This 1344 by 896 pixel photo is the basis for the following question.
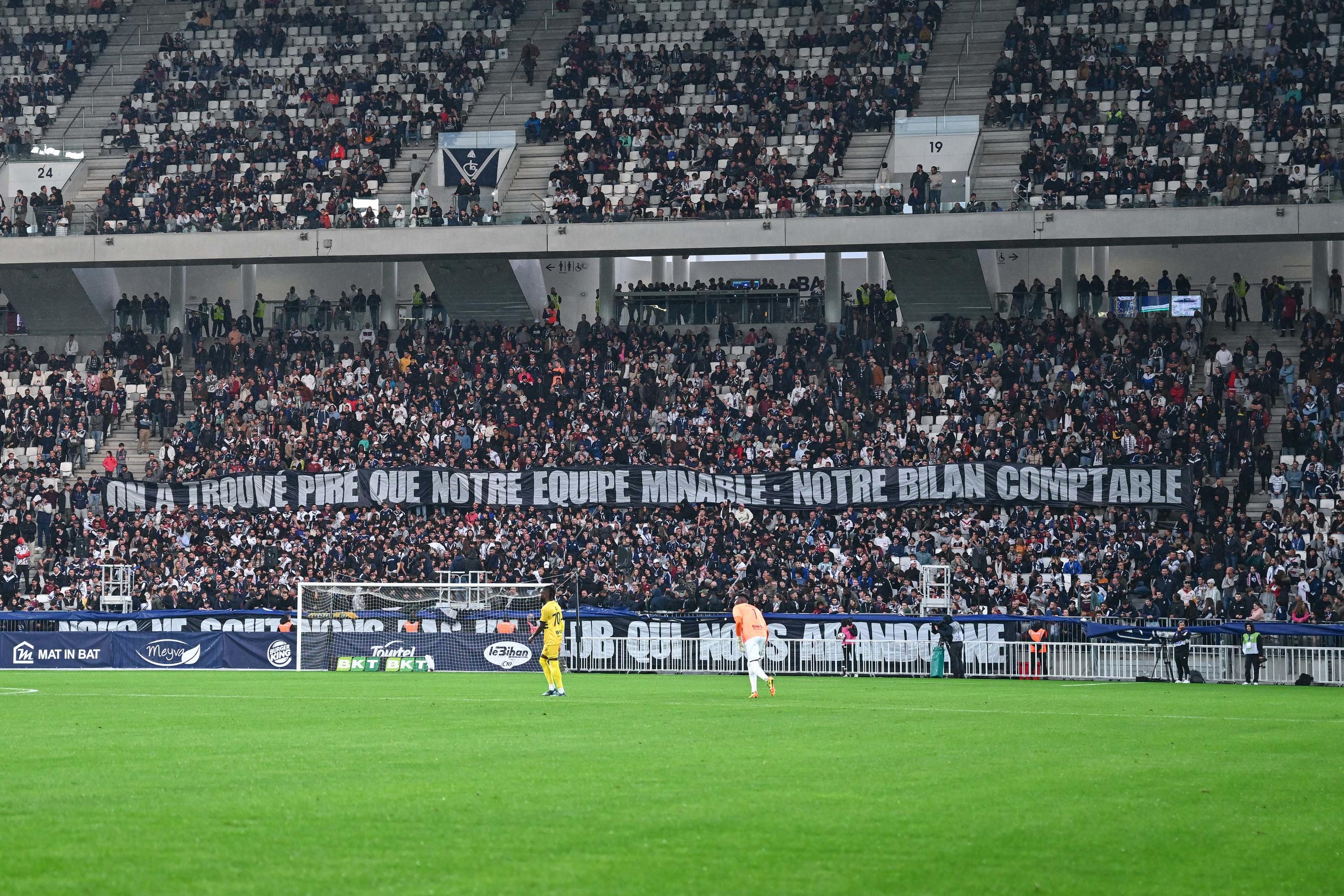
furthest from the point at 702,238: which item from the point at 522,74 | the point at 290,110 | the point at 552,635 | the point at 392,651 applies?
the point at 552,635

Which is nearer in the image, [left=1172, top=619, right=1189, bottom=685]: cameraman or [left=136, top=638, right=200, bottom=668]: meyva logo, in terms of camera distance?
[left=1172, top=619, right=1189, bottom=685]: cameraman

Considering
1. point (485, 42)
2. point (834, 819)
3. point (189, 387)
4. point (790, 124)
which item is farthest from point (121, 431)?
point (834, 819)

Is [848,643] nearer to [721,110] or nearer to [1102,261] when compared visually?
[1102,261]

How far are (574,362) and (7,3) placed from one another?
31.5m

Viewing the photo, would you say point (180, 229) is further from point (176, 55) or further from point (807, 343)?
point (807, 343)

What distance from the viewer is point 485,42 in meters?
64.4

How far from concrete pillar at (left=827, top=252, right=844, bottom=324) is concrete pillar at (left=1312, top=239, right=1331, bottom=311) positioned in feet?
48.7

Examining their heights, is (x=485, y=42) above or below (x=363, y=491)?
above

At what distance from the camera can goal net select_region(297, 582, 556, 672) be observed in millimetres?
40875

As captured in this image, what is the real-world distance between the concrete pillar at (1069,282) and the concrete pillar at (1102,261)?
1.40m

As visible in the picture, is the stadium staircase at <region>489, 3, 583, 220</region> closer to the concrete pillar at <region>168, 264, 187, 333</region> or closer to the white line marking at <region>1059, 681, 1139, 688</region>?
the concrete pillar at <region>168, 264, 187, 333</region>

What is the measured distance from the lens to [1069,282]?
55.3m

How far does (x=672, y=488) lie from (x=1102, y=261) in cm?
1805

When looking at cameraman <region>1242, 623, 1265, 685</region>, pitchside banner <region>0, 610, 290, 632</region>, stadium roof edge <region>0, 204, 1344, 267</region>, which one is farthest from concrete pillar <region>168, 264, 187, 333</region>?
cameraman <region>1242, 623, 1265, 685</region>
